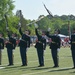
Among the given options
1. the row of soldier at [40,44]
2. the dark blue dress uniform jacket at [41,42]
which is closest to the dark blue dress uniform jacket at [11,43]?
the row of soldier at [40,44]

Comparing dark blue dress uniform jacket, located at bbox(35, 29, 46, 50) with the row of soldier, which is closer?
the row of soldier

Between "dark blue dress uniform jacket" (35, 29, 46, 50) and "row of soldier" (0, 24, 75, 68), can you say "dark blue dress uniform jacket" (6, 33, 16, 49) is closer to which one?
"row of soldier" (0, 24, 75, 68)

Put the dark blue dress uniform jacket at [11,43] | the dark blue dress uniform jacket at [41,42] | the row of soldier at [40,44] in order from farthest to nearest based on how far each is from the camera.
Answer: the dark blue dress uniform jacket at [11,43]
the dark blue dress uniform jacket at [41,42]
the row of soldier at [40,44]

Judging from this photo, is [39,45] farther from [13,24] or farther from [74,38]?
[13,24]

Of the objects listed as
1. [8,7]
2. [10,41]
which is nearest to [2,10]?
[8,7]

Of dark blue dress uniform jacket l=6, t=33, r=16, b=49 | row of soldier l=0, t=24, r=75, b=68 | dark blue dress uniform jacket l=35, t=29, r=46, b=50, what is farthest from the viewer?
dark blue dress uniform jacket l=6, t=33, r=16, b=49

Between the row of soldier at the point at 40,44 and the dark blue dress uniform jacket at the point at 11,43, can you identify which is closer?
the row of soldier at the point at 40,44

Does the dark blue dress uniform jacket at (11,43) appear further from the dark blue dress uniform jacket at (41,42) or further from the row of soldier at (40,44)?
the dark blue dress uniform jacket at (41,42)

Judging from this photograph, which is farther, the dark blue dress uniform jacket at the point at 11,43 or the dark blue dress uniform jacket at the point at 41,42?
the dark blue dress uniform jacket at the point at 11,43

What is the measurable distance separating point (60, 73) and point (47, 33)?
300cm

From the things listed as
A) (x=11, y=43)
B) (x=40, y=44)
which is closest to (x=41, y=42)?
(x=40, y=44)

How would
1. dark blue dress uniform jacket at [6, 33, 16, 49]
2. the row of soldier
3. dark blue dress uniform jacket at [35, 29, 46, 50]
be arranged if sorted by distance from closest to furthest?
1. the row of soldier
2. dark blue dress uniform jacket at [35, 29, 46, 50]
3. dark blue dress uniform jacket at [6, 33, 16, 49]

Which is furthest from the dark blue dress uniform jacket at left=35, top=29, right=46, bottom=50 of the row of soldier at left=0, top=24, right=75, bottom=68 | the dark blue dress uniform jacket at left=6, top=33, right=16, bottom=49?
the dark blue dress uniform jacket at left=6, top=33, right=16, bottom=49

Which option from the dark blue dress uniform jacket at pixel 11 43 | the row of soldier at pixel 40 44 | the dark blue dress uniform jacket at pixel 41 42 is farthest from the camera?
the dark blue dress uniform jacket at pixel 11 43
